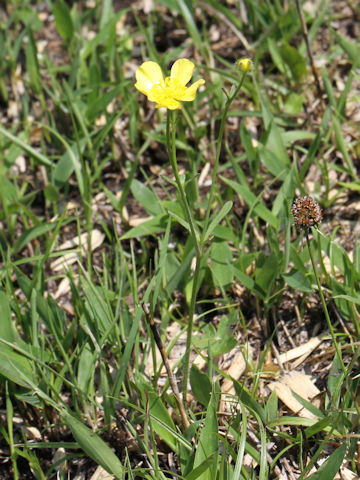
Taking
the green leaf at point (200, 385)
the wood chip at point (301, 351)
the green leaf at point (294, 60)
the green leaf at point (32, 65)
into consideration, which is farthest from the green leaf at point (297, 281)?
the green leaf at point (32, 65)

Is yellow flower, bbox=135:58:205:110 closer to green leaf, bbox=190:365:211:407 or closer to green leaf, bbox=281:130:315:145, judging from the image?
green leaf, bbox=190:365:211:407

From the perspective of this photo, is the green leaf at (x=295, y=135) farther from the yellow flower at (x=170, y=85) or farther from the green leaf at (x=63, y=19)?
the green leaf at (x=63, y=19)

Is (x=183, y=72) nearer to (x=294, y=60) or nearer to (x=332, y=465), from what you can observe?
(x=332, y=465)

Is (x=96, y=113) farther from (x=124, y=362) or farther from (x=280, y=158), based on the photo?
(x=124, y=362)

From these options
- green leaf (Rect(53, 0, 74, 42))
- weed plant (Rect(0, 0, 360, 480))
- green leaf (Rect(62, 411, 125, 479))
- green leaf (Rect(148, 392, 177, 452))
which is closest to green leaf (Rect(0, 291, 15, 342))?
weed plant (Rect(0, 0, 360, 480))

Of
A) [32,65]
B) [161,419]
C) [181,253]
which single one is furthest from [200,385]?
[32,65]

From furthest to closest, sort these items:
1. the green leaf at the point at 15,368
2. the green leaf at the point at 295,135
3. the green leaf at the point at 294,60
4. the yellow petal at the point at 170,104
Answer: the green leaf at the point at 294,60 < the green leaf at the point at 295,135 < the green leaf at the point at 15,368 < the yellow petal at the point at 170,104

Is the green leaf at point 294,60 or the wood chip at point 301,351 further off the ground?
the green leaf at point 294,60
